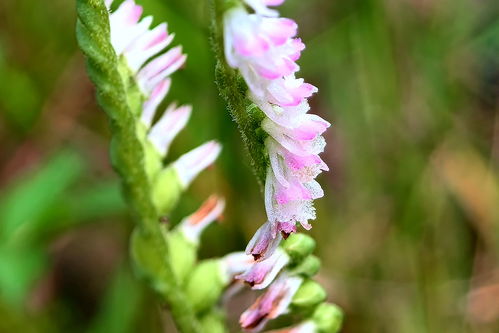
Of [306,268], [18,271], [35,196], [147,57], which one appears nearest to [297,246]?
[306,268]

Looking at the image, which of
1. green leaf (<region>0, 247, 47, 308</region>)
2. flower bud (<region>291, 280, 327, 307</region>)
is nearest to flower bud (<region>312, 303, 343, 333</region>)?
flower bud (<region>291, 280, 327, 307</region>)

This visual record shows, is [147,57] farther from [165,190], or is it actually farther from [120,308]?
[120,308]

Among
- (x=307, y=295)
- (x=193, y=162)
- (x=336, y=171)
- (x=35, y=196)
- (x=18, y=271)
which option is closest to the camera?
(x=307, y=295)

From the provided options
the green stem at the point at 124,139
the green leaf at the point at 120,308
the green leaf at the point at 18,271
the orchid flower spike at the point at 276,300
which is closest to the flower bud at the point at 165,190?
the green stem at the point at 124,139

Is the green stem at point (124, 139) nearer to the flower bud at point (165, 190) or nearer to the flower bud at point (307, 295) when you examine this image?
the flower bud at point (165, 190)

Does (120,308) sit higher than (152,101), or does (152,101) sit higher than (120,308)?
(152,101)
